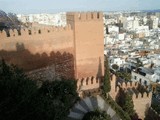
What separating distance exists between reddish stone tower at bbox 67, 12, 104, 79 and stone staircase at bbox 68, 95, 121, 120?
298 centimetres

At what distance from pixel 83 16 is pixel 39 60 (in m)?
3.57

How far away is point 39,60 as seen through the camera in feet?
48.6

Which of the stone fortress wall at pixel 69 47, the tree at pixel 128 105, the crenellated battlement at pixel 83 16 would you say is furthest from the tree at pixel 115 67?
the tree at pixel 128 105

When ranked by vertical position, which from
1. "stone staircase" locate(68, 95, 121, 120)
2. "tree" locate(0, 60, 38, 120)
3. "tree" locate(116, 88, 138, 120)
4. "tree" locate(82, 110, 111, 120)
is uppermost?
"tree" locate(0, 60, 38, 120)

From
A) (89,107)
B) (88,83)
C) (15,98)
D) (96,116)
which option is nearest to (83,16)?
(88,83)

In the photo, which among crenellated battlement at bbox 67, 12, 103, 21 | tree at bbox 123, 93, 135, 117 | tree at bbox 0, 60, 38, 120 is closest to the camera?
tree at bbox 0, 60, 38, 120

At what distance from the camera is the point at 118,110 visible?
1313 centimetres

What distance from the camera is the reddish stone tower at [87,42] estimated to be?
51.3 feet

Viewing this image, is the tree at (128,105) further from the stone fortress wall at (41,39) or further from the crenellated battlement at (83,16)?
the crenellated battlement at (83,16)

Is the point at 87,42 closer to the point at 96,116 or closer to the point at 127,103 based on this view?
the point at 127,103

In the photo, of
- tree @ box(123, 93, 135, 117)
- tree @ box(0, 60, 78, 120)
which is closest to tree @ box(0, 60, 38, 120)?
tree @ box(0, 60, 78, 120)

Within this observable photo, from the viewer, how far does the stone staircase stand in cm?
1129

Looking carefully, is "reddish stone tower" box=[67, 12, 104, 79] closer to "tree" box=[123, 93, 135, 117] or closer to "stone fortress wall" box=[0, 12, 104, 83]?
"stone fortress wall" box=[0, 12, 104, 83]

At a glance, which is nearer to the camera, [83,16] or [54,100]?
[54,100]
